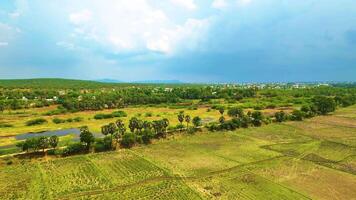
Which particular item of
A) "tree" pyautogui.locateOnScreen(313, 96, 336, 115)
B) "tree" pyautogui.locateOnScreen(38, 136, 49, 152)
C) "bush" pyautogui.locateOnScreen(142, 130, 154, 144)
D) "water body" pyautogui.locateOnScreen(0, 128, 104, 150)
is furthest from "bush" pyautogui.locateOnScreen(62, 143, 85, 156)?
"tree" pyautogui.locateOnScreen(313, 96, 336, 115)

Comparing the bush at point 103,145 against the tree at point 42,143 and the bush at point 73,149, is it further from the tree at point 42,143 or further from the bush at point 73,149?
the tree at point 42,143

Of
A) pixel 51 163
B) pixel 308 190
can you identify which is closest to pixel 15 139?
pixel 51 163

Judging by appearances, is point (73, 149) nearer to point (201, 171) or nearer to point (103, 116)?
point (201, 171)

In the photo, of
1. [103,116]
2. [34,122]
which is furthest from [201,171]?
[34,122]

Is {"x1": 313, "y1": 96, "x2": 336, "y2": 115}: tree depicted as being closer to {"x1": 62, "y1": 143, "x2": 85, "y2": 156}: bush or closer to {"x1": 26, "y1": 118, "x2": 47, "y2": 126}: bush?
{"x1": 62, "y1": 143, "x2": 85, "y2": 156}: bush

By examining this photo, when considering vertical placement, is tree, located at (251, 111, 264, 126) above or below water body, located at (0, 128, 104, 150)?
above

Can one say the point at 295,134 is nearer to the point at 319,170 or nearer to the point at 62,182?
the point at 319,170

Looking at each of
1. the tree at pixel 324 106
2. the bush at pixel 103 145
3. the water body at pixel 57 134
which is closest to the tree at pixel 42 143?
the bush at pixel 103 145
